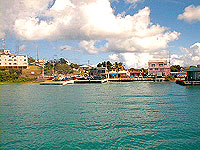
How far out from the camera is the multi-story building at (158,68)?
103 m

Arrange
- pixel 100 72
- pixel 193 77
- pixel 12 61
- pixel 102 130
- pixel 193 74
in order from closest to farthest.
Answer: pixel 102 130 → pixel 193 77 → pixel 193 74 → pixel 12 61 → pixel 100 72

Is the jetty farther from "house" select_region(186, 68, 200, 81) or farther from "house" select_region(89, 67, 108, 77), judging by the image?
"house" select_region(89, 67, 108, 77)

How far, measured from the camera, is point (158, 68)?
104188mm

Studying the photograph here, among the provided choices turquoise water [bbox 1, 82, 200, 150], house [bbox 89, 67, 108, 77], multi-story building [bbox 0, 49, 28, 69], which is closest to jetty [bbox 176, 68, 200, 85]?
turquoise water [bbox 1, 82, 200, 150]

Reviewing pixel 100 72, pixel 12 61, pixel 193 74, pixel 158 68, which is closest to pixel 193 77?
pixel 193 74

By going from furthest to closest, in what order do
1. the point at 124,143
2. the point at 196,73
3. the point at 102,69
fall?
the point at 102,69 → the point at 196,73 → the point at 124,143

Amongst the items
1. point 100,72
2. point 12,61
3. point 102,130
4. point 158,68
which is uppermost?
point 12,61

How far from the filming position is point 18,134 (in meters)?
17.6

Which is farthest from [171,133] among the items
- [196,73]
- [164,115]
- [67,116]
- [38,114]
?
[196,73]

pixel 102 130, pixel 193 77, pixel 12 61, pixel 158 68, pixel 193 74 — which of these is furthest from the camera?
pixel 12 61

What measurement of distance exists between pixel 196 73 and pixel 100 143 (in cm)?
6793

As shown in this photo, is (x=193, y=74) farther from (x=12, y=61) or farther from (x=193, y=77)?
(x=12, y=61)

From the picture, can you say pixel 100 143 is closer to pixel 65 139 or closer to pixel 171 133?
pixel 65 139

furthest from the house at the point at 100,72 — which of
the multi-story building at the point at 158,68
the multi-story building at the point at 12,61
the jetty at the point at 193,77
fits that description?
the jetty at the point at 193,77
